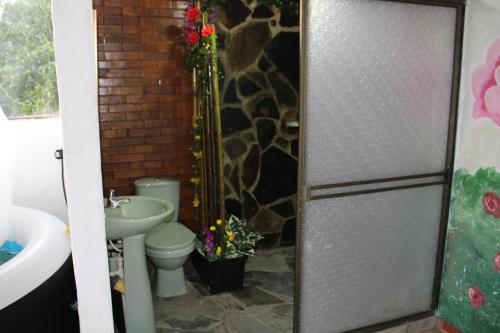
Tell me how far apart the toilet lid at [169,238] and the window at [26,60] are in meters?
1.15

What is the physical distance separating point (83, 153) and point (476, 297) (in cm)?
220

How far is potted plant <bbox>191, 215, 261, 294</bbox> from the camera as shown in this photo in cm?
294

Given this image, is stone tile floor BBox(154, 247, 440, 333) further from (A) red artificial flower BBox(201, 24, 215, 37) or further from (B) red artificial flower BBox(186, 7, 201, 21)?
(B) red artificial flower BBox(186, 7, 201, 21)

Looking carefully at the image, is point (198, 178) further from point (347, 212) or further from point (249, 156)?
point (347, 212)

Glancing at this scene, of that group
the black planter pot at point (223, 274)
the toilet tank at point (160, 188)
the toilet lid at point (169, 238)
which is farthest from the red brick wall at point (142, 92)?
the black planter pot at point (223, 274)

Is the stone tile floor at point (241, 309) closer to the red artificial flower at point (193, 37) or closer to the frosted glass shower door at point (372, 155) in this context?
the frosted glass shower door at point (372, 155)

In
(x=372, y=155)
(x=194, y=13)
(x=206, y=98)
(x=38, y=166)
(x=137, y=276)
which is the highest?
(x=194, y=13)

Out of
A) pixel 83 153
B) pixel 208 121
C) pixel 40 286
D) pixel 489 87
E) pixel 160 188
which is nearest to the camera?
pixel 83 153

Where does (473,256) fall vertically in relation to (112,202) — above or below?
below

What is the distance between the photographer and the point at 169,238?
9.20 feet

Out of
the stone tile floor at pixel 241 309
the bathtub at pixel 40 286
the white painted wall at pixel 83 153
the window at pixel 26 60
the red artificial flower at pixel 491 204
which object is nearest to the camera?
the white painted wall at pixel 83 153

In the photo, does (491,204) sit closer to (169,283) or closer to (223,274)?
(223,274)

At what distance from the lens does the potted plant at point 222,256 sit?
116 inches

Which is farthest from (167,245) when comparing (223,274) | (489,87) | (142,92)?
(489,87)
